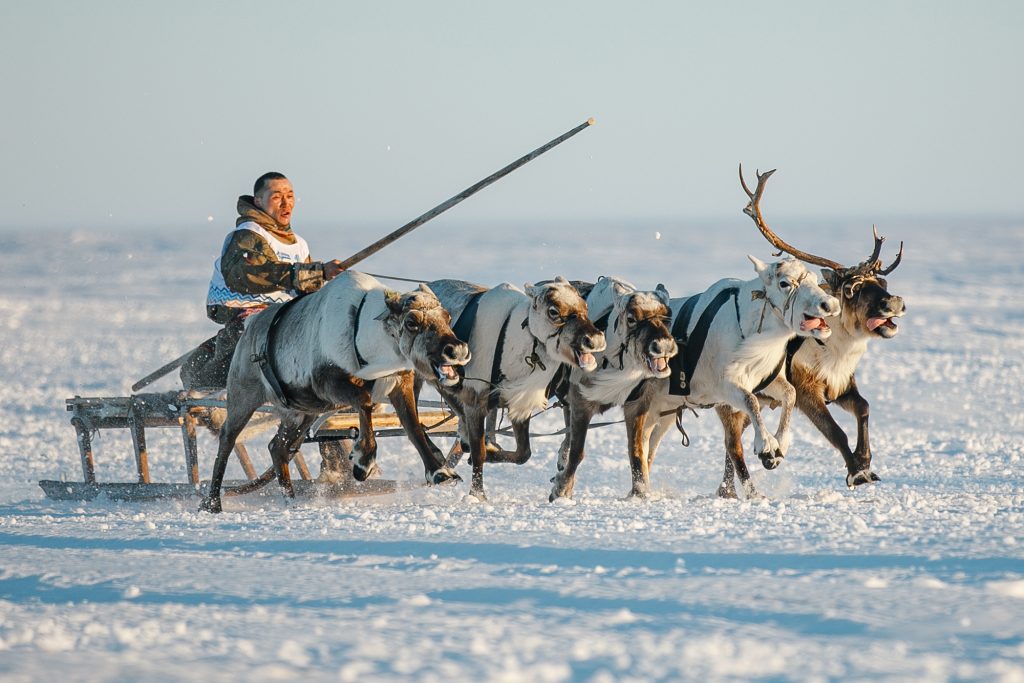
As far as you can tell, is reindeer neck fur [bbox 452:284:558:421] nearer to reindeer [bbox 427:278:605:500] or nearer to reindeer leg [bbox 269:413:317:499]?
reindeer [bbox 427:278:605:500]

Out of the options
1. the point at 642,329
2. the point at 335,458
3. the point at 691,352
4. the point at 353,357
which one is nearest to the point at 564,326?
the point at 642,329

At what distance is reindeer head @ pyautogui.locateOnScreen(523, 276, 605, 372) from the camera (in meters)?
7.62

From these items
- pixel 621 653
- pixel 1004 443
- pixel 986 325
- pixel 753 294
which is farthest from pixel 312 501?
pixel 986 325

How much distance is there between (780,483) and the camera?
9.90 m

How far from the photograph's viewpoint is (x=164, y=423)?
9.73 m

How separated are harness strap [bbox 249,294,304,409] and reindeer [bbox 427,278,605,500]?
883 millimetres

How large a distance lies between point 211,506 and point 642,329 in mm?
2753

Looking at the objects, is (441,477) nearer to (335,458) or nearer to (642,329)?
(642,329)

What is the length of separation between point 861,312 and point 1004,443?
5.02 meters

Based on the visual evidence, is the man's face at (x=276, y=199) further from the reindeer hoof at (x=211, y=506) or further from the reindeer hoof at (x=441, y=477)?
the reindeer hoof at (x=441, y=477)

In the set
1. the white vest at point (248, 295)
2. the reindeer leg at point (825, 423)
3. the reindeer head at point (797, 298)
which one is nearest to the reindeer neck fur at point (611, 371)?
the reindeer head at point (797, 298)

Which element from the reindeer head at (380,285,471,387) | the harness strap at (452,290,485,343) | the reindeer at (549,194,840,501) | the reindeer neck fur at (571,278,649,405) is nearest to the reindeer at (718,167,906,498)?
the reindeer at (549,194,840,501)

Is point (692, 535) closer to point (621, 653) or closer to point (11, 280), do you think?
point (621, 653)

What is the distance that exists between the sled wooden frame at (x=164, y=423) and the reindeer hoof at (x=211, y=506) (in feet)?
0.94
